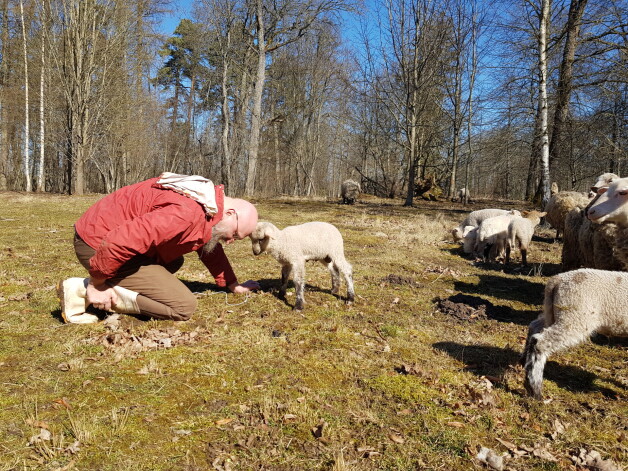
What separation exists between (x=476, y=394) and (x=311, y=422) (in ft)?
4.78

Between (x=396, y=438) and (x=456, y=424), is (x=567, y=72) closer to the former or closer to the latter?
(x=456, y=424)

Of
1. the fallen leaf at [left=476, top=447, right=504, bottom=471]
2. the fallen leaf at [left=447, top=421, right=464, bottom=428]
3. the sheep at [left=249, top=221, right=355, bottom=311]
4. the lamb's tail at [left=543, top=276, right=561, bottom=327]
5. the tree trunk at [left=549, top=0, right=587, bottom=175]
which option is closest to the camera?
the fallen leaf at [left=476, top=447, right=504, bottom=471]

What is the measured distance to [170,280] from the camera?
4691 millimetres

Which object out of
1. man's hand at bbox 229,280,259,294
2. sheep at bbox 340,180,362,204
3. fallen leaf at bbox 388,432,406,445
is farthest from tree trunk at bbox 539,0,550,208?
fallen leaf at bbox 388,432,406,445

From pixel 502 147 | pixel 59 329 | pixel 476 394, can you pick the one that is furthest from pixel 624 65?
pixel 59 329

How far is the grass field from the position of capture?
2.58m

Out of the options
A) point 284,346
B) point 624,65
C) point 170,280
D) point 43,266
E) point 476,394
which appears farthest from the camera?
point 624,65

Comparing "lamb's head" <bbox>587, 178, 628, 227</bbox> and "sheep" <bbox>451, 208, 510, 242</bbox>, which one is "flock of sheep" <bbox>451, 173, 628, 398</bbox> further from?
"sheep" <bbox>451, 208, 510, 242</bbox>

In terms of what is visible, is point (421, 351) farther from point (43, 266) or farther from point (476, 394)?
point (43, 266)

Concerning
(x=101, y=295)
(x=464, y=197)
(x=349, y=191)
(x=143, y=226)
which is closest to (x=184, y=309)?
(x=101, y=295)

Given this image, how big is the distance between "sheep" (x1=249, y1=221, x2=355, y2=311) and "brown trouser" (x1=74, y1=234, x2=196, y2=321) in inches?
42.7

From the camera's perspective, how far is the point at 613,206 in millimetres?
4664

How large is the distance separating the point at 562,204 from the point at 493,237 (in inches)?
102

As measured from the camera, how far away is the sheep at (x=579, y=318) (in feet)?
11.1
